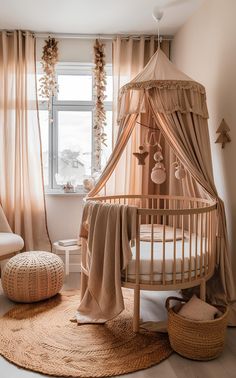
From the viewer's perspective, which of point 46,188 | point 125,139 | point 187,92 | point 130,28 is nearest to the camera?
point 187,92

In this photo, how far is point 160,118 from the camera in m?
2.75

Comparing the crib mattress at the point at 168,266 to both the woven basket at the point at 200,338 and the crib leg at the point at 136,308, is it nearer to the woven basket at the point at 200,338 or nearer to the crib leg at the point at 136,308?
the crib leg at the point at 136,308

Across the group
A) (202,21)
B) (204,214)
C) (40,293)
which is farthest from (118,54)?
(40,293)

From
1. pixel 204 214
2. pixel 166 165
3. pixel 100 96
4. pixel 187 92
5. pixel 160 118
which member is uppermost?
pixel 100 96

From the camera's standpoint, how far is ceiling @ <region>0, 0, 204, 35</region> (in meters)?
3.08

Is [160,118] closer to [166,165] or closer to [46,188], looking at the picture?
[166,165]

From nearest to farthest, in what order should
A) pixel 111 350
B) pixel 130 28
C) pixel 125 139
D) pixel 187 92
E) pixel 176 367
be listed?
pixel 176 367 < pixel 111 350 < pixel 187 92 < pixel 125 139 < pixel 130 28

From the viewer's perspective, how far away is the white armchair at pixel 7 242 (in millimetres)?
3163

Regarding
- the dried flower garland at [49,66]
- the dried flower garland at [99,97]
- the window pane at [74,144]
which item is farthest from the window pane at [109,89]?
the dried flower garland at [49,66]

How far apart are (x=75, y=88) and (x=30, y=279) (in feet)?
7.22

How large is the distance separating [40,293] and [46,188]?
140cm

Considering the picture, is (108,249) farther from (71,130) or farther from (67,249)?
(71,130)

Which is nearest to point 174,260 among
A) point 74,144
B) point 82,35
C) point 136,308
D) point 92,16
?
point 136,308

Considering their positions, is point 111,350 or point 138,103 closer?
point 111,350
